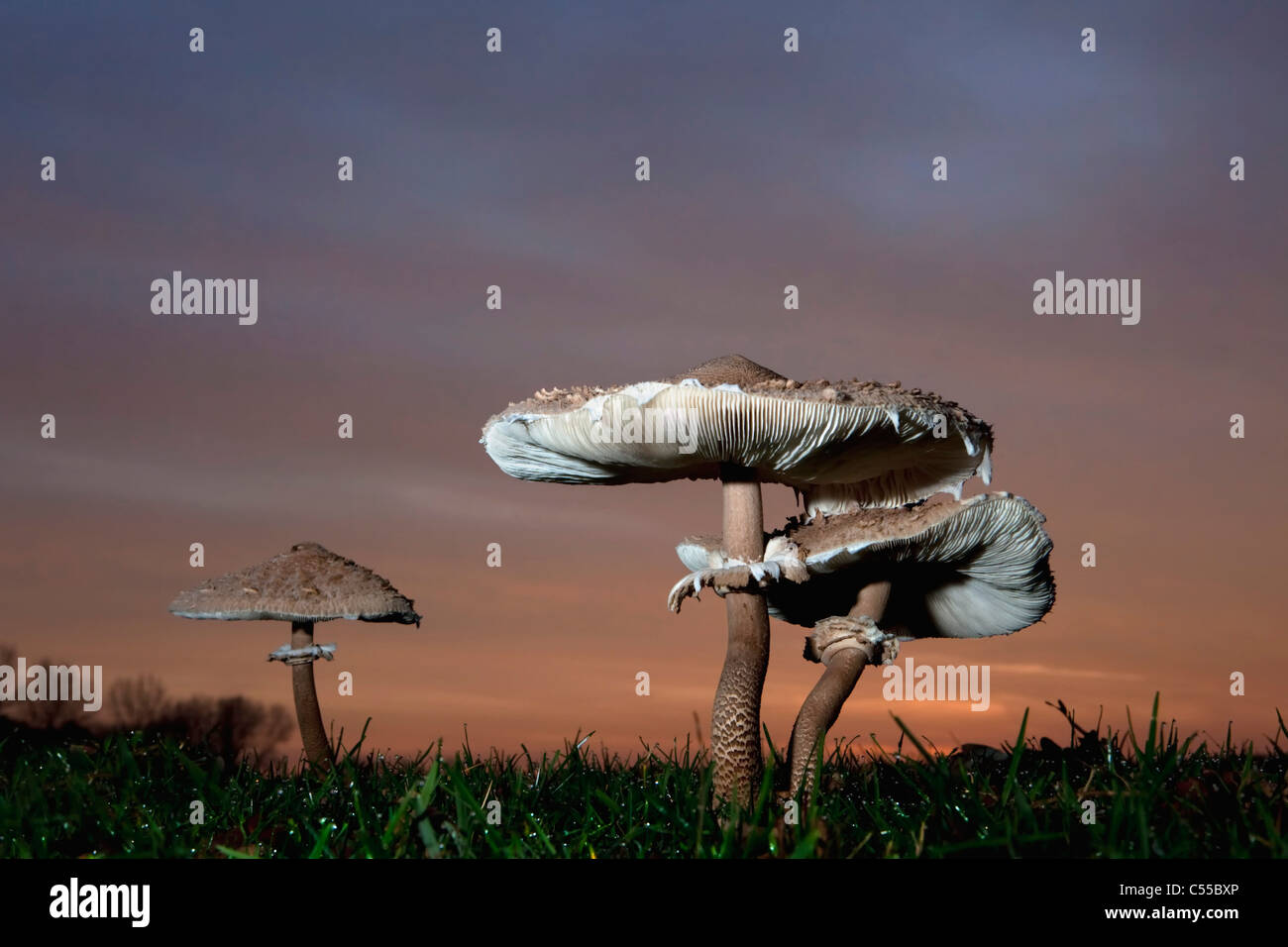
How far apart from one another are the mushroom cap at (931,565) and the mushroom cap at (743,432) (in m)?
0.39

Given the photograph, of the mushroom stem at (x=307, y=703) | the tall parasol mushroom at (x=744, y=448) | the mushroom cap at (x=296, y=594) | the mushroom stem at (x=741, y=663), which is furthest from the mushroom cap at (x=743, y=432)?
the mushroom stem at (x=307, y=703)

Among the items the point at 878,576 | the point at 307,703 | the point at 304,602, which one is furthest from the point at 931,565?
the point at 307,703

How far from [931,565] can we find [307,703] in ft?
16.6

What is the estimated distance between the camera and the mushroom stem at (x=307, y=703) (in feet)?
26.7

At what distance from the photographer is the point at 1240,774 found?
18.3 feet

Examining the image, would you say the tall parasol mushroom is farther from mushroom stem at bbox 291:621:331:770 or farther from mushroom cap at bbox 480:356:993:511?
mushroom stem at bbox 291:621:331:770

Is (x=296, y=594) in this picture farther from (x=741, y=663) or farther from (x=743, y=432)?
(x=743, y=432)

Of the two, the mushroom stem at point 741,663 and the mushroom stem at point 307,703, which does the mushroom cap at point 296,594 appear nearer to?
the mushroom stem at point 307,703

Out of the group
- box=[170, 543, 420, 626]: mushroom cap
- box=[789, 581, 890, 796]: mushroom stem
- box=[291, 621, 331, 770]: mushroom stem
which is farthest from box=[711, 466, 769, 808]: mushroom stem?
box=[291, 621, 331, 770]: mushroom stem

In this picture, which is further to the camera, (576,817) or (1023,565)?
(1023,565)

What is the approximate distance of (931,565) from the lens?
746cm
